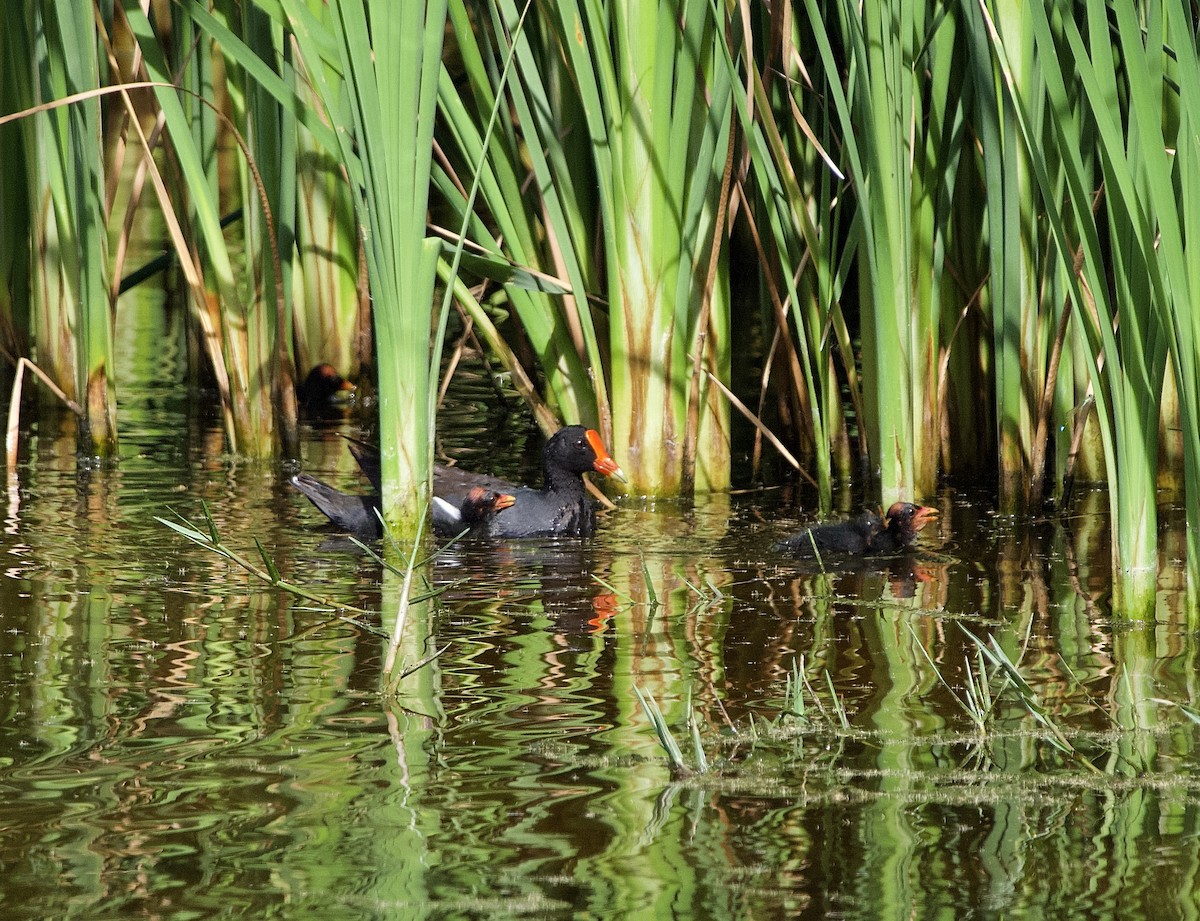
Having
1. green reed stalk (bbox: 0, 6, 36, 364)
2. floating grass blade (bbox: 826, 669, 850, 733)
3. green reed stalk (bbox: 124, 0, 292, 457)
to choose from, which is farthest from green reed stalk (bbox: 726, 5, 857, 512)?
green reed stalk (bbox: 0, 6, 36, 364)

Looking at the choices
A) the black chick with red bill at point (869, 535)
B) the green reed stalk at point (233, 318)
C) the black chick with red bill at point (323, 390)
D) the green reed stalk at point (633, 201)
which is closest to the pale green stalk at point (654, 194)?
the green reed stalk at point (633, 201)

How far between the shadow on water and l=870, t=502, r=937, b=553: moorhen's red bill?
0.42 ft

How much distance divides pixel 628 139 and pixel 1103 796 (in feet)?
10.5

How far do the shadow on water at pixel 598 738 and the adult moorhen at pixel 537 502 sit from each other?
428 millimetres

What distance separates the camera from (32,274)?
724 cm

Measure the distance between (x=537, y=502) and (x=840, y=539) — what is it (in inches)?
50.9

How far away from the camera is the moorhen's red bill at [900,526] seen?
5.44 meters

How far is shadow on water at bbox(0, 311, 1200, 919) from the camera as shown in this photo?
8.70ft

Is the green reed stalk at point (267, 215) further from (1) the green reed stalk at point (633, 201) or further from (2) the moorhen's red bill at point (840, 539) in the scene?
(2) the moorhen's red bill at point (840, 539)

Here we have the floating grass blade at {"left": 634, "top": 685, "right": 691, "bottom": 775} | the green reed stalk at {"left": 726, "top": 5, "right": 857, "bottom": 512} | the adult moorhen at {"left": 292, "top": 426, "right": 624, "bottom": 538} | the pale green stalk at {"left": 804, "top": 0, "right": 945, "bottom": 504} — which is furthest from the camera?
the adult moorhen at {"left": 292, "top": 426, "right": 624, "bottom": 538}

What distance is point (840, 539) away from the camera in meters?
5.52

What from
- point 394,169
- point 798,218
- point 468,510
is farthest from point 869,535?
point 394,169

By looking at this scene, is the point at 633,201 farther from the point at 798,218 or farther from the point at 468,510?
the point at 468,510

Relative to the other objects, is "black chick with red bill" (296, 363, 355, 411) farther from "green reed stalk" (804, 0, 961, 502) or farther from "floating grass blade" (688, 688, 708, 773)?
"floating grass blade" (688, 688, 708, 773)
